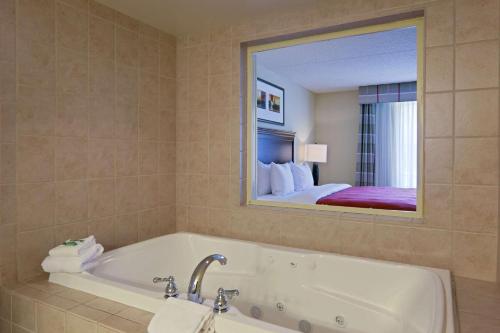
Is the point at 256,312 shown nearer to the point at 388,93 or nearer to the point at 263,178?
the point at 263,178

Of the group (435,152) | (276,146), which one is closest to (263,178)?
(276,146)

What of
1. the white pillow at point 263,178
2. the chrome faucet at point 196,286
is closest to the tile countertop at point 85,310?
the chrome faucet at point 196,286

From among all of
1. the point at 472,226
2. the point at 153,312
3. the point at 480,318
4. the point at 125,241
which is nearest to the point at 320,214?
the point at 472,226

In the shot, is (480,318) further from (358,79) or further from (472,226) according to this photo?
(358,79)

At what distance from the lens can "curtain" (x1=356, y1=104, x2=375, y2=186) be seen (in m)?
2.34

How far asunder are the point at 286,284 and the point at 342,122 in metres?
1.22

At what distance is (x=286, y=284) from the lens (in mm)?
1982

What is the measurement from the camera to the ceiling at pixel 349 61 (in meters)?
2.01

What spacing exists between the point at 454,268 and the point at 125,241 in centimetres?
197

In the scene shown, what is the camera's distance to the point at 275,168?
8.46ft

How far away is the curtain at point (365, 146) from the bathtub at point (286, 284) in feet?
2.33

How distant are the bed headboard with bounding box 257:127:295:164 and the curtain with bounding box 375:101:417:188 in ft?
2.12

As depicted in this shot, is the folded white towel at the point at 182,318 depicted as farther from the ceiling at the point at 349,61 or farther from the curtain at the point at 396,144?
the ceiling at the point at 349,61

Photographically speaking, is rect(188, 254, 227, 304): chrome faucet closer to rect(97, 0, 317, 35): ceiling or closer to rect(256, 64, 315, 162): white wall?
rect(256, 64, 315, 162): white wall
